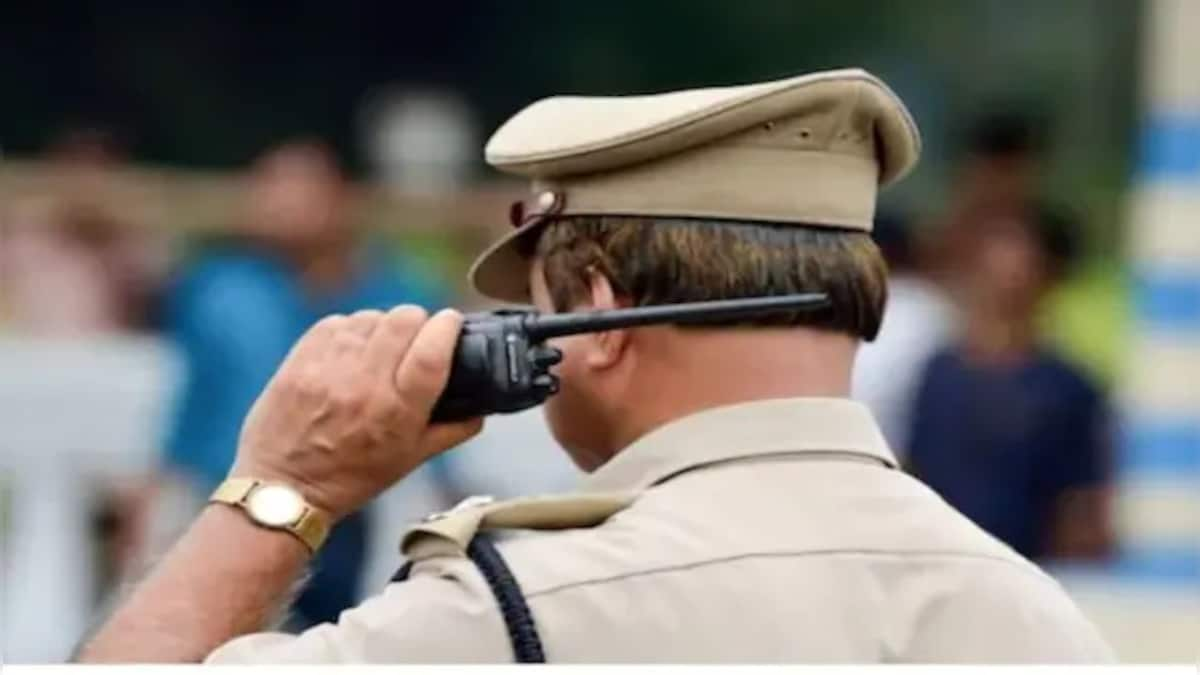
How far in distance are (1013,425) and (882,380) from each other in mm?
529

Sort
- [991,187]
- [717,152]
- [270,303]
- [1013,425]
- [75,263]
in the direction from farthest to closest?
[75,263]
[991,187]
[1013,425]
[270,303]
[717,152]

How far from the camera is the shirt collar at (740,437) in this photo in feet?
9.41

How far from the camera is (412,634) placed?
2.69 metres

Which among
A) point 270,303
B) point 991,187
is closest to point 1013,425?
point 991,187

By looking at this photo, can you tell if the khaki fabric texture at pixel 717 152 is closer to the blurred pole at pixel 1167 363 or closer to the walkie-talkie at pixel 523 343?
the walkie-talkie at pixel 523 343

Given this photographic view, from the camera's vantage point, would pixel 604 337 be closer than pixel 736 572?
No

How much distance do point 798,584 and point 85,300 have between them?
6671mm

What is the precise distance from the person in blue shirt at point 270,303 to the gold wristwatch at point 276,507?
425 centimetres

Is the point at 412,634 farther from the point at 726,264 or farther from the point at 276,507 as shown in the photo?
the point at 726,264

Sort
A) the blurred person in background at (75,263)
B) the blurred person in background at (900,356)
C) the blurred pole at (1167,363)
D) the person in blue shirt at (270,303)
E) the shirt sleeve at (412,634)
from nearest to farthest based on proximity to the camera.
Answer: the shirt sleeve at (412,634) → the person in blue shirt at (270,303) → the blurred person in background at (900,356) → the blurred pole at (1167,363) → the blurred person in background at (75,263)

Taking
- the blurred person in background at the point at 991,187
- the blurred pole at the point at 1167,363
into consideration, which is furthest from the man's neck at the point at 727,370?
the blurred person in background at the point at 991,187

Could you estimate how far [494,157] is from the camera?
3031 millimetres

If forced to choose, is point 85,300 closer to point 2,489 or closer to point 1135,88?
point 2,489

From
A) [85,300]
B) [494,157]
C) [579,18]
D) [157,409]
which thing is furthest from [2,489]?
[579,18]
